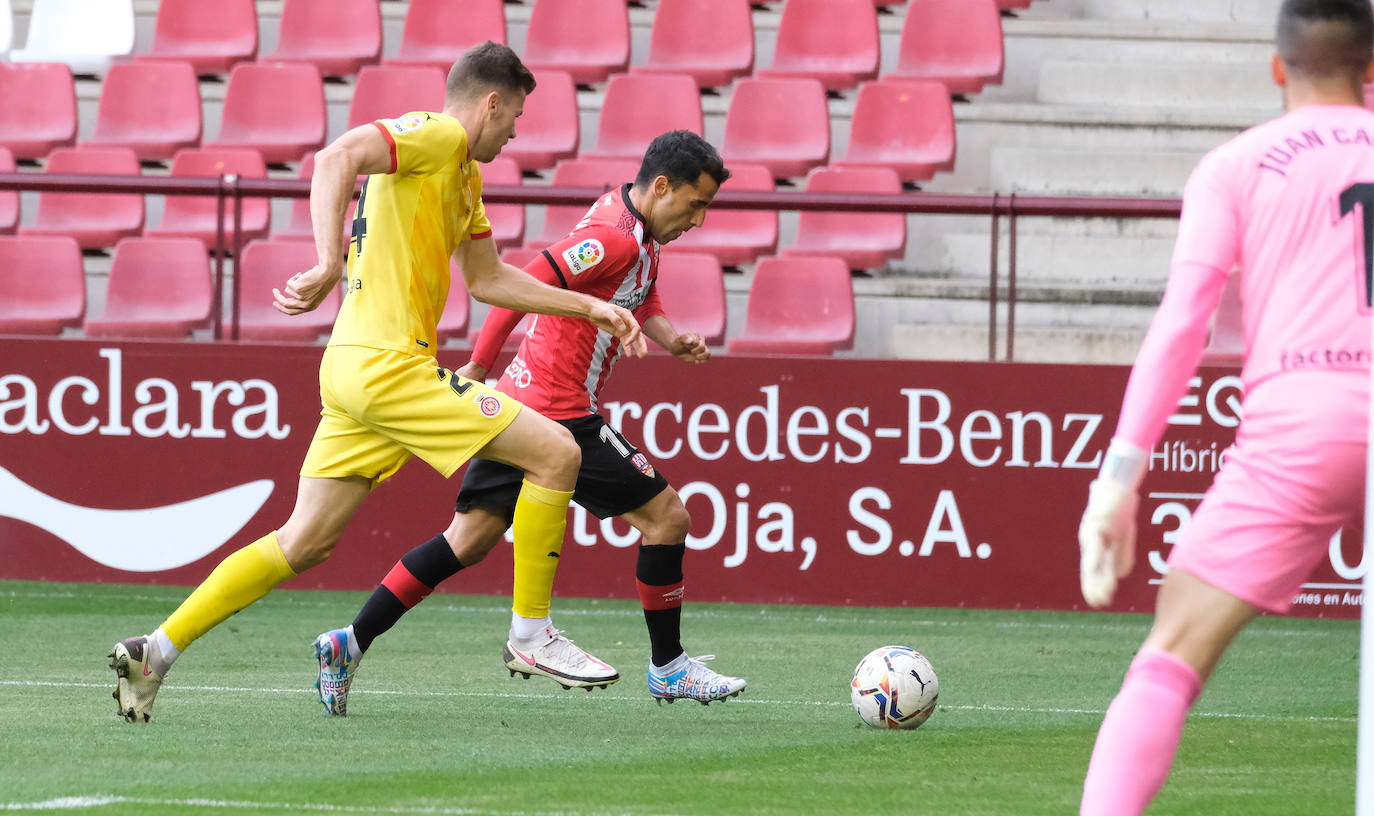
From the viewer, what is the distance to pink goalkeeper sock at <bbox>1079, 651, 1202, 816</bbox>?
3.03 metres

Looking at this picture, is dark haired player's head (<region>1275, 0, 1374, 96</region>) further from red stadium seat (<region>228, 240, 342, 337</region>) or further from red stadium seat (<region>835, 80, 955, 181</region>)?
red stadium seat (<region>835, 80, 955, 181</region>)

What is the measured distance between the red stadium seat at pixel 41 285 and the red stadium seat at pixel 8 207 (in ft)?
3.12

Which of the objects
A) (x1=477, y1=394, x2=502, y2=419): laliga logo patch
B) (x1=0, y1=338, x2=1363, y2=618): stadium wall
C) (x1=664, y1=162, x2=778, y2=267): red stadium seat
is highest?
(x1=477, y1=394, x2=502, y2=419): laliga logo patch

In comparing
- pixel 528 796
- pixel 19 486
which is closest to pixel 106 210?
pixel 19 486

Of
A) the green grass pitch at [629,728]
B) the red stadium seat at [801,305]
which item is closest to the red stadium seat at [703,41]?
the red stadium seat at [801,305]

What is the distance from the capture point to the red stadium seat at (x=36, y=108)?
39.6 ft

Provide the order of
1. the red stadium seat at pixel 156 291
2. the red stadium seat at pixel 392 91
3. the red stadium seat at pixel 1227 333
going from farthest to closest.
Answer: the red stadium seat at pixel 392 91 < the red stadium seat at pixel 156 291 < the red stadium seat at pixel 1227 333

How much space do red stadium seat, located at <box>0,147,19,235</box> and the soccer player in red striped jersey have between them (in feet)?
21.1

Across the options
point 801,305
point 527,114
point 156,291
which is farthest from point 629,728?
point 527,114

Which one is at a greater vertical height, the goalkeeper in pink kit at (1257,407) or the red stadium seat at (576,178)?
the goalkeeper in pink kit at (1257,407)

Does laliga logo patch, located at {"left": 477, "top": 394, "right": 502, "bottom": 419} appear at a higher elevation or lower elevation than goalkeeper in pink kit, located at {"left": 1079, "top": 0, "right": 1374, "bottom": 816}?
lower

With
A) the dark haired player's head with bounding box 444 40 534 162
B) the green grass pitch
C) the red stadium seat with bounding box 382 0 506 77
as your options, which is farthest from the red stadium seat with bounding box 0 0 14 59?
the dark haired player's head with bounding box 444 40 534 162

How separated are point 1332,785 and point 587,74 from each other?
858 centimetres

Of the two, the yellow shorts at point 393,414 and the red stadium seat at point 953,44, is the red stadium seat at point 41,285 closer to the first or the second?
the red stadium seat at point 953,44
